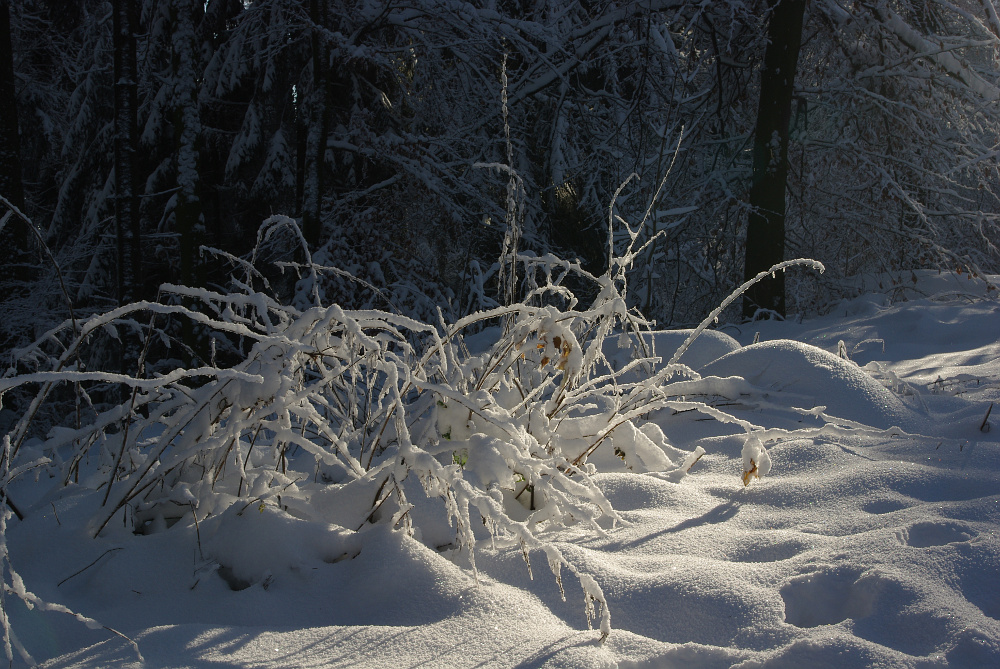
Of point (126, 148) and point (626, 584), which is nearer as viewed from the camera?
point (626, 584)

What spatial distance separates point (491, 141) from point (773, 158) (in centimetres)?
317

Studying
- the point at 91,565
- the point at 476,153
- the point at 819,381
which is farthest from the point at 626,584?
the point at 476,153

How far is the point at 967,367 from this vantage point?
3.05m

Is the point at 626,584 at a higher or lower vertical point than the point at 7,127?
lower

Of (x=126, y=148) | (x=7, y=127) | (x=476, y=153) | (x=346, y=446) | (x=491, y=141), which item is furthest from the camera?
(x=476, y=153)

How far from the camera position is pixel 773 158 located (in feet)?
20.6

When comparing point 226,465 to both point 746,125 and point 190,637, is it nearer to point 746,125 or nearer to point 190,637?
point 190,637

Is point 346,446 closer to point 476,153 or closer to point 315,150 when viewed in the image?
point 315,150

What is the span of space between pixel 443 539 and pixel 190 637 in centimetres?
54

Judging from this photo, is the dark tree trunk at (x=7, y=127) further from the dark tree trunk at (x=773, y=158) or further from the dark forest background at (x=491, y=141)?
the dark tree trunk at (x=773, y=158)

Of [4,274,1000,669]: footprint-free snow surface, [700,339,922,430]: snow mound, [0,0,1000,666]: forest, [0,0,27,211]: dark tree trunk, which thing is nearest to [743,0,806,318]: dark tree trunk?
[0,0,1000,666]: forest

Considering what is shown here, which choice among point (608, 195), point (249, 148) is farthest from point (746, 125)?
point (249, 148)

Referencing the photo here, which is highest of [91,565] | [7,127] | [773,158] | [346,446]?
[7,127]

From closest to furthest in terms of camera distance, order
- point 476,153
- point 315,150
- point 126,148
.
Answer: point 126,148
point 315,150
point 476,153
